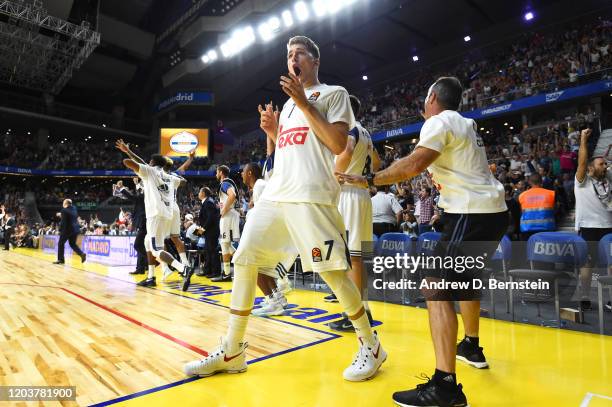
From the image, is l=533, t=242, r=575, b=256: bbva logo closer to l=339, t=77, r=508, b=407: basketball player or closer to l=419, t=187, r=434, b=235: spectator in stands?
l=339, t=77, r=508, b=407: basketball player

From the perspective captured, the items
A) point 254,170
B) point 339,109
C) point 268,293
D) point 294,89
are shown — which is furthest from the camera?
point 254,170

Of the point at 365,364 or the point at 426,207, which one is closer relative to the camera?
the point at 365,364

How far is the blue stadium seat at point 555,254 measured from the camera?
347 cm

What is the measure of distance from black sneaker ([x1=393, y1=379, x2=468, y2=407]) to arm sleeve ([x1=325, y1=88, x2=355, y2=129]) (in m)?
1.43

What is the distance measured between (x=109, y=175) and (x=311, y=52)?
3286 centimetres

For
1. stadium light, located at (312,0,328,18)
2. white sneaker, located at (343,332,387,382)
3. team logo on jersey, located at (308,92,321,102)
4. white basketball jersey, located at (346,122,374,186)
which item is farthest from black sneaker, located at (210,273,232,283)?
stadium light, located at (312,0,328,18)

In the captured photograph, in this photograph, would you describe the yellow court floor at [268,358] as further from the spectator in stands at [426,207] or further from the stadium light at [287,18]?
the stadium light at [287,18]

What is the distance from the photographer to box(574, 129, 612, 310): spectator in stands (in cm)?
423

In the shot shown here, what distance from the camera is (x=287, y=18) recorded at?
1783cm

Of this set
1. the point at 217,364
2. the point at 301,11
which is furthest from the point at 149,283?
the point at 301,11

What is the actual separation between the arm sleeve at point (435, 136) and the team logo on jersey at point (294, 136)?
2.16 ft

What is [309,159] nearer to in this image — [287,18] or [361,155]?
[361,155]

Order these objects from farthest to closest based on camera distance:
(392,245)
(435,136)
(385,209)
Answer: (385,209), (392,245), (435,136)

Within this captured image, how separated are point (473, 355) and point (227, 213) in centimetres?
459
